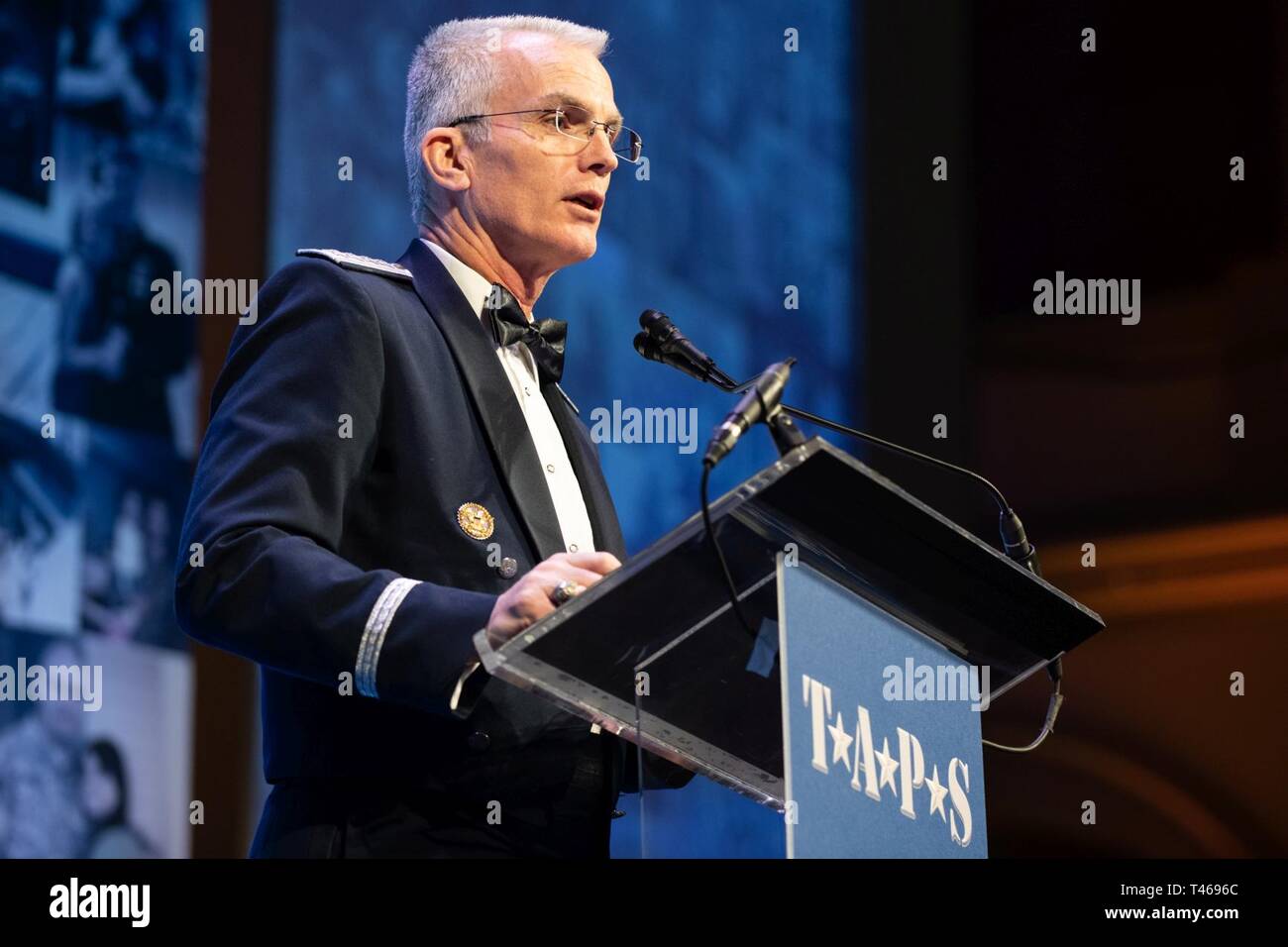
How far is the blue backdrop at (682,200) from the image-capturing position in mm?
3252

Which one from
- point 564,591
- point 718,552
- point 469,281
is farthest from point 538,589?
point 469,281

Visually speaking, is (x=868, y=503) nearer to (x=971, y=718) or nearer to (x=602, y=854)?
(x=971, y=718)

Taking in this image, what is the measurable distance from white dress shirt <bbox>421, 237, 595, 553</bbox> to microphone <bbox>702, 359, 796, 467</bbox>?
1.51 feet

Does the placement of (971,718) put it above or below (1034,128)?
below

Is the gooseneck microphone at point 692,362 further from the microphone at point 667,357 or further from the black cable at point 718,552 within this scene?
the black cable at point 718,552

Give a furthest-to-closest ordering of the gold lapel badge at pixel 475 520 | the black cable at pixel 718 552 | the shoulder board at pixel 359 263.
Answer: the shoulder board at pixel 359 263 → the gold lapel badge at pixel 475 520 → the black cable at pixel 718 552

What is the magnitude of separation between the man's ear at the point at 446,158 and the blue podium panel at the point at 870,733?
1001 mm

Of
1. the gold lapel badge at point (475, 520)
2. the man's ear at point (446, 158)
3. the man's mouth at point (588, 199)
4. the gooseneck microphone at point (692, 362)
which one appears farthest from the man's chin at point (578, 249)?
the gold lapel badge at point (475, 520)

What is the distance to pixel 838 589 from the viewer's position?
158 centimetres

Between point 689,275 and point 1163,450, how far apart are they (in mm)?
1128

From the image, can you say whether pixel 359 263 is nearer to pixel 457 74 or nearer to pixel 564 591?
pixel 457 74

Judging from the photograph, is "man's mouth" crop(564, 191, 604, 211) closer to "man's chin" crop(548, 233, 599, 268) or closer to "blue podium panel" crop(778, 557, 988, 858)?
"man's chin" crop(548, 233, 599, 268)
